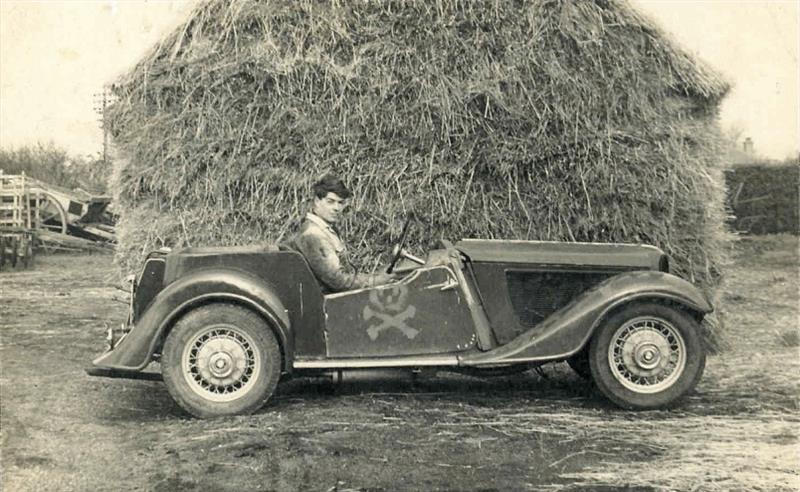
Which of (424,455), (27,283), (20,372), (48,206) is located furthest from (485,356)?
(48,206)

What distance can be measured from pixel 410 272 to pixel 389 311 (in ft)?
1.27

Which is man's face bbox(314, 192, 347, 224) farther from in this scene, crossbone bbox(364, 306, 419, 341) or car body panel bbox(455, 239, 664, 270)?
car body panel bbox(455, 239, 664, 270)

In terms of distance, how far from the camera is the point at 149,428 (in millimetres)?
4871

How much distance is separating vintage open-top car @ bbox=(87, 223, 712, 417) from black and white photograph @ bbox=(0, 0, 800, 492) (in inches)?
0.6

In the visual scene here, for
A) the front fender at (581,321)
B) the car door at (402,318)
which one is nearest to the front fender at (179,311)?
the car door at (402,318)

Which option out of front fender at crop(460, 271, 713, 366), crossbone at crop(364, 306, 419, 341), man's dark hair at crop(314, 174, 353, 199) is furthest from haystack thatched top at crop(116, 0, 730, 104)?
front fender at crop(460, 271, 713, 366)

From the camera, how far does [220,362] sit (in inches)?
197

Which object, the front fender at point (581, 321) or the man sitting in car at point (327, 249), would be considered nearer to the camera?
the front fender at point (581, 321)

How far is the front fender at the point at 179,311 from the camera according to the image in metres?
4.97

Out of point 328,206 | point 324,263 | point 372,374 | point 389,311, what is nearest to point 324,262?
point 324,263

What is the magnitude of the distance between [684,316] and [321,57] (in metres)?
3.54

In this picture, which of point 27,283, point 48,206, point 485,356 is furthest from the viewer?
point 48,206

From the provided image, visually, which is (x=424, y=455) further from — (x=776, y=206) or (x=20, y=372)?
(x=776, y=206)

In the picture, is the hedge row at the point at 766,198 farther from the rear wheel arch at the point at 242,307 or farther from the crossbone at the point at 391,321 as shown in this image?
the rear wheel arch at the point at 242,307
